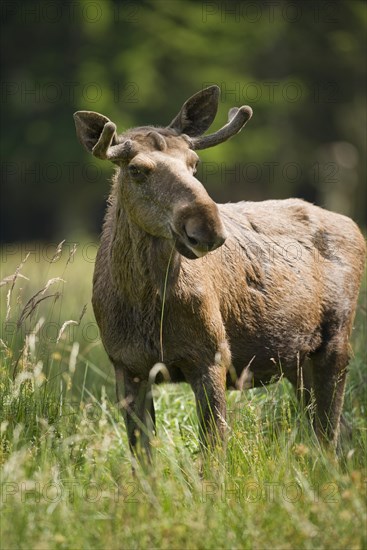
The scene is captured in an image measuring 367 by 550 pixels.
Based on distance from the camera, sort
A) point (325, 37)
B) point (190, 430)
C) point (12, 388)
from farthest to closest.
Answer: point (325, 37) → point (190, 430) → point (12, 388)

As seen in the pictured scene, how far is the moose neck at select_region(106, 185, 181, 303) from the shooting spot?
6520 mm

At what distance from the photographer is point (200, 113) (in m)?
7.09

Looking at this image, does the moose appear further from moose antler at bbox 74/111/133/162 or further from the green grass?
the green grass

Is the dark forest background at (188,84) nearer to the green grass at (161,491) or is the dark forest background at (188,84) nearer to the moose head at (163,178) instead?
the moose head at (163,178)

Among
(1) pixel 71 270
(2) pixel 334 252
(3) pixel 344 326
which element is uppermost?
(2) pixel 334 252

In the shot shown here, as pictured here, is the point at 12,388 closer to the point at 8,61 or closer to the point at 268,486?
the point at 268,486

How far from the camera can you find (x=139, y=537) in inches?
195

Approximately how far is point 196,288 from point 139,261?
1.32 ft

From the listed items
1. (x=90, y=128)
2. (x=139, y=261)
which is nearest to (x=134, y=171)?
(x=90, y=128)

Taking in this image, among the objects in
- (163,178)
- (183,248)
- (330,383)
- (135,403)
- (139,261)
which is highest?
(163,178)

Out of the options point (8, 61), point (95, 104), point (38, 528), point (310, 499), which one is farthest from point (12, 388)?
point (8, 61)

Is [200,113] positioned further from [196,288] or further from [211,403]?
[211,403]

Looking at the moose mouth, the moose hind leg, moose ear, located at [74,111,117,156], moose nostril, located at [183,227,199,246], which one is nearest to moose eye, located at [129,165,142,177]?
moose ear, located at [74,111,117,156]

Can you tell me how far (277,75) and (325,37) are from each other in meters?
1.95
